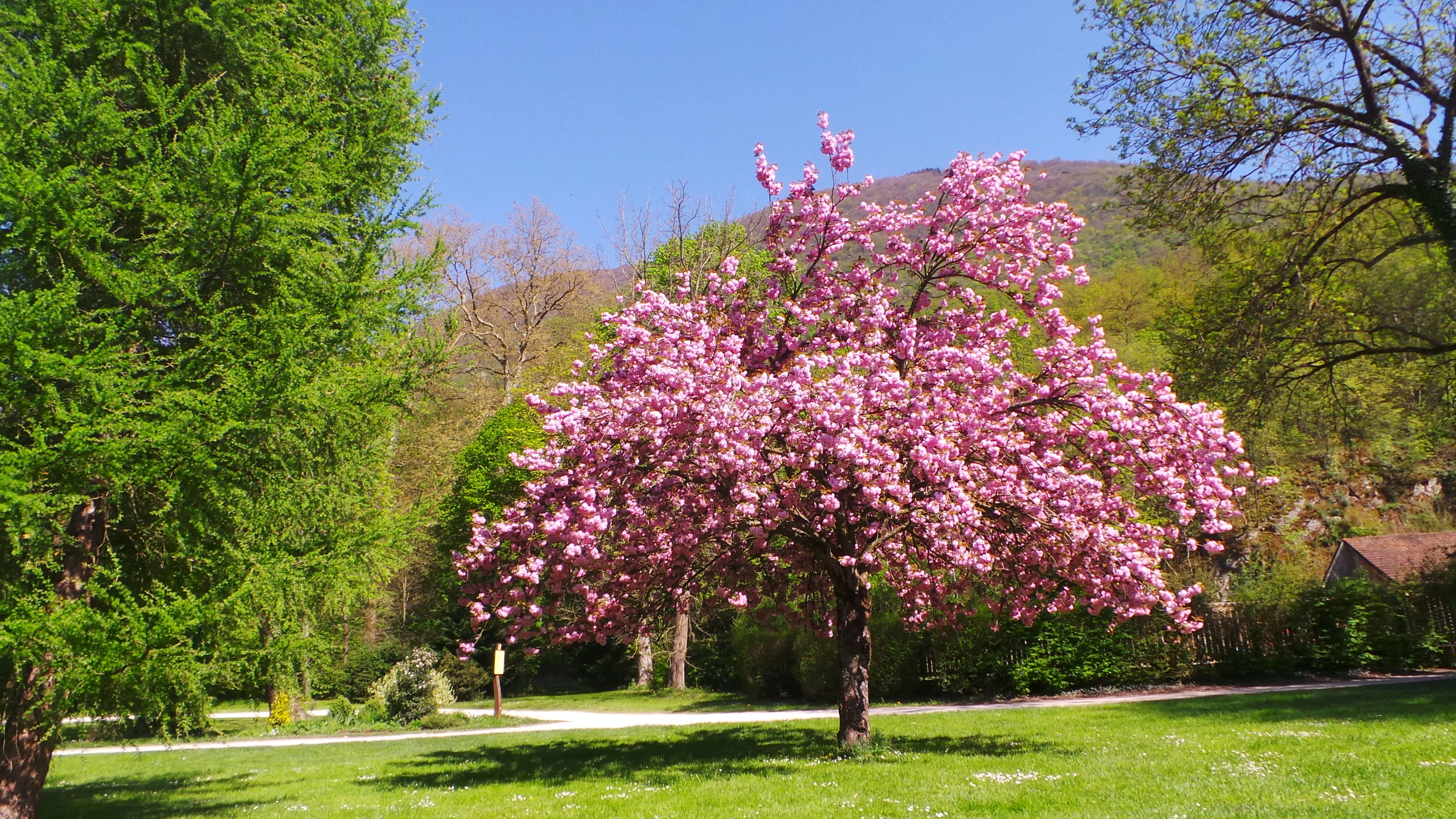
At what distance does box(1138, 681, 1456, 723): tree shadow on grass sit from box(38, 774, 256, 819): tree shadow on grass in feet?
39.8

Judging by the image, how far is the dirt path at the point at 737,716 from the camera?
46.3ft

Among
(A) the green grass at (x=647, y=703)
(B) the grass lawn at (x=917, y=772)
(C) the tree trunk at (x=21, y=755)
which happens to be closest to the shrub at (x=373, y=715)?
(A) the green grass at (x=647, y=703)

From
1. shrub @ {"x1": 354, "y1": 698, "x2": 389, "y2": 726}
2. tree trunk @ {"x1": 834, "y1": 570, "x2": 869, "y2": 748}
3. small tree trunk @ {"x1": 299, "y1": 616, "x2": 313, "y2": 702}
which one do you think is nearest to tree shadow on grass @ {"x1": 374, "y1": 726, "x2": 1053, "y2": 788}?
tree trunk @ {"x1": 834, "y1": 570, "x2": 869, "y2": 748}

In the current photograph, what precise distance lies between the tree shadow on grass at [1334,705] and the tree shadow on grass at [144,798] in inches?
478

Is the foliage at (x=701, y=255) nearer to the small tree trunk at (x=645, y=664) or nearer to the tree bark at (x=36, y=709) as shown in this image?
the small tree trunk at (x=645, y=664)

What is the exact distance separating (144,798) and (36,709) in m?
4.31

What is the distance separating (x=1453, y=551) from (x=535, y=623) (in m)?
18.8

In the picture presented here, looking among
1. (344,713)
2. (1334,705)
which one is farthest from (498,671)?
(1334,705)

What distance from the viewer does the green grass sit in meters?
18.9

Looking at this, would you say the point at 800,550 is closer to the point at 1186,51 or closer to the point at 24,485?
the point at 24,485

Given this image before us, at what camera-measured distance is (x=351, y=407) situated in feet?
27.4

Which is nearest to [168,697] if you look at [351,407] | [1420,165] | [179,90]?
[351,407]

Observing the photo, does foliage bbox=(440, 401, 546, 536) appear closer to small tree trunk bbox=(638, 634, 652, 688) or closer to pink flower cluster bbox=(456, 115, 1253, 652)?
small tree trunk bbox=(638, 634, 652, 688)

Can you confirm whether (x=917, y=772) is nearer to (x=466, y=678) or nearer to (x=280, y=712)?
(x=280, y=712)
